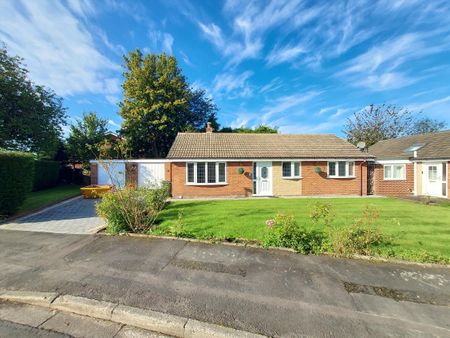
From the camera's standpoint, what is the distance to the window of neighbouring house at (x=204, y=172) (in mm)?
15656

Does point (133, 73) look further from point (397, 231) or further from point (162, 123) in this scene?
point (397, 231)

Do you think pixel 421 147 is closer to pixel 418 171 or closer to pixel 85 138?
pixel 418 171

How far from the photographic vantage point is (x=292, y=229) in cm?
593

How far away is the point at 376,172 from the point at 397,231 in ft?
37.5

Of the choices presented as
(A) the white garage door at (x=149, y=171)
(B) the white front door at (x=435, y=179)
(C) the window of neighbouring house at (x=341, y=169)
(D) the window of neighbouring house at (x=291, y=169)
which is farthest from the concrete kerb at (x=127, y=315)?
(B) the white front door at (x=435, y=179)

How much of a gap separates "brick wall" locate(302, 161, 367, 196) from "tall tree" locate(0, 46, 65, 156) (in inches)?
842

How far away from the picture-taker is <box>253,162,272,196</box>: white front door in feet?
Result: 52.7

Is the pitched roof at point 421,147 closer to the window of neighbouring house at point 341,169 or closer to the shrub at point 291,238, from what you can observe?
the window of neighbouring house at point 341,169

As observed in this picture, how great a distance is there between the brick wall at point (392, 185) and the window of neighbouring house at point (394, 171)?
0.84ft

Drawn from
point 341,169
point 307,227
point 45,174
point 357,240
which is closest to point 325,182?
point 341,169

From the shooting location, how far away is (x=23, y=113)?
57.1 ft

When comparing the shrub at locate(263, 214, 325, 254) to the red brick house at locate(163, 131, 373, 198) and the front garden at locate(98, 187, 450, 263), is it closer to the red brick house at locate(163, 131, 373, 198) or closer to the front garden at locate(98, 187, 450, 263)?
the front garden at locate(98, 187, 450, 263)

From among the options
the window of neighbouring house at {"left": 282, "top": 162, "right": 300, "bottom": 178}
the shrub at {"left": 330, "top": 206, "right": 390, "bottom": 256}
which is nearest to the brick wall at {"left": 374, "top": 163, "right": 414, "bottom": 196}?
the window of neighbouring house at {"left": 282, "top": 162, "right": 300, "bottom": 178}

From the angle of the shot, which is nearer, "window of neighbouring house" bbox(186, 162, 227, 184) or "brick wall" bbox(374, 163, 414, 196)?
"window of neighbouring house" bbox(186, 162, 227, 184)
